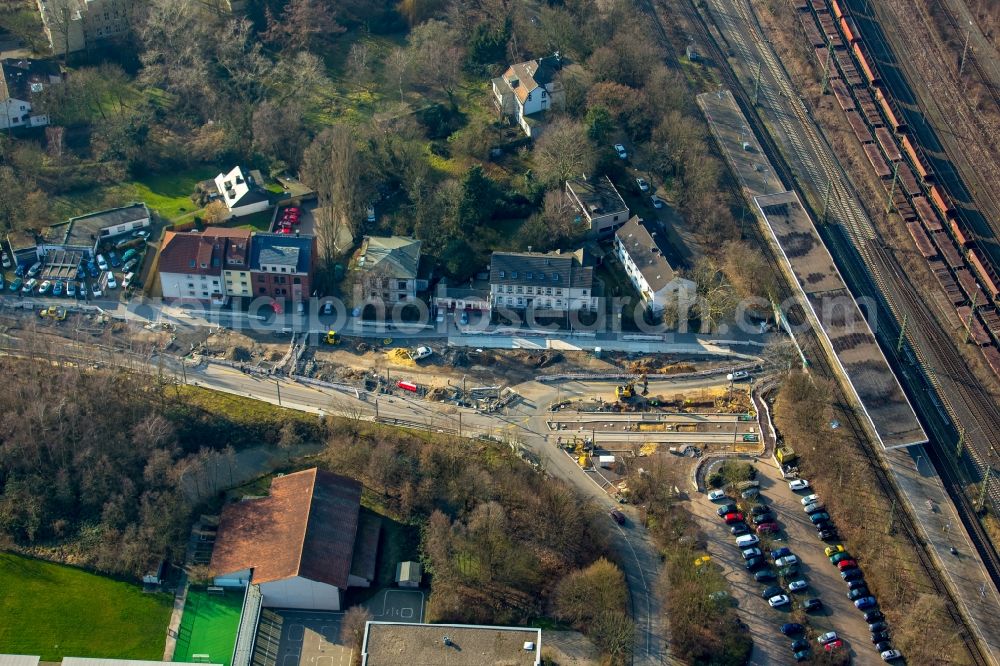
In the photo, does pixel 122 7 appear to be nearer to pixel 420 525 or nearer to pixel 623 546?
pixel 420 525

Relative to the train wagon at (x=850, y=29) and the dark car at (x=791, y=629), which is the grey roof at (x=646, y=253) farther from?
the train wagon at (x=850, y=29)

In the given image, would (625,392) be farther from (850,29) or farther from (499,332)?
(850,29)

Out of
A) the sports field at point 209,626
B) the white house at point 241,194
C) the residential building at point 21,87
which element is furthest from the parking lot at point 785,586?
the residential building at point 21,87

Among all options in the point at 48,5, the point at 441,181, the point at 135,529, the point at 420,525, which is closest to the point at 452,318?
the point at 441,181

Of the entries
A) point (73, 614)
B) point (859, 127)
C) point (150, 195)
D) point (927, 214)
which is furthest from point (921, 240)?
point (73, 614)

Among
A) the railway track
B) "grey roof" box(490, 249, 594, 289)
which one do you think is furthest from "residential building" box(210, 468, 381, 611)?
the railway track

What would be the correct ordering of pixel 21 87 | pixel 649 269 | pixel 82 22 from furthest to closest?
pixel 82 22 < pixel 21 87 < pixel 649 269

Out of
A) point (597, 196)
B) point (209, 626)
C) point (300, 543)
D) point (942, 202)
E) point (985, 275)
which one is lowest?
point (985, 275)
